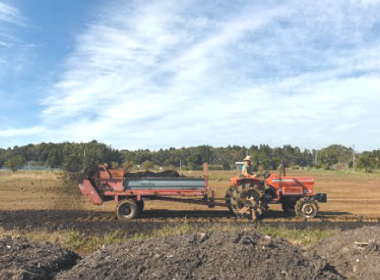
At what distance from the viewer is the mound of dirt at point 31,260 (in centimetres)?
492

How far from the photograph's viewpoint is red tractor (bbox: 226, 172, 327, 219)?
42.6 ft

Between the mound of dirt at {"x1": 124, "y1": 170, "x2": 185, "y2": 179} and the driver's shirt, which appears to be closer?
the driver's shirt

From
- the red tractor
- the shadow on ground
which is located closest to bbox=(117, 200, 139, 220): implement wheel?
the shadow on ground

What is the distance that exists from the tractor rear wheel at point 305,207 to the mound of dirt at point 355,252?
19.5ft

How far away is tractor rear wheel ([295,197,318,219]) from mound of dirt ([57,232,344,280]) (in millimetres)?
8009

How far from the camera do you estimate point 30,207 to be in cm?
1616

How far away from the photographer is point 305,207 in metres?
13.5

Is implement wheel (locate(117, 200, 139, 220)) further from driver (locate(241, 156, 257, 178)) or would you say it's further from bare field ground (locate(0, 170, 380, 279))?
driver (locate(241, 156, 257, 178))

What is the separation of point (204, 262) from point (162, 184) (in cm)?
794

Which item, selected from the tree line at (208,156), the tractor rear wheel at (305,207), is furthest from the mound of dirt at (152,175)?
the tree line at (208,156)

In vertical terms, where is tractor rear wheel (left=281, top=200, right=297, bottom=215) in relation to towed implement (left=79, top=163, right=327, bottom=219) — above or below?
below

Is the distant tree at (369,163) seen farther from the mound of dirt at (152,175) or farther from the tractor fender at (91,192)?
the tractor fender at (91,192)

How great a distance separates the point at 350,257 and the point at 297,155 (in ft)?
358

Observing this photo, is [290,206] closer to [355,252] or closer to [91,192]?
[91,192]
